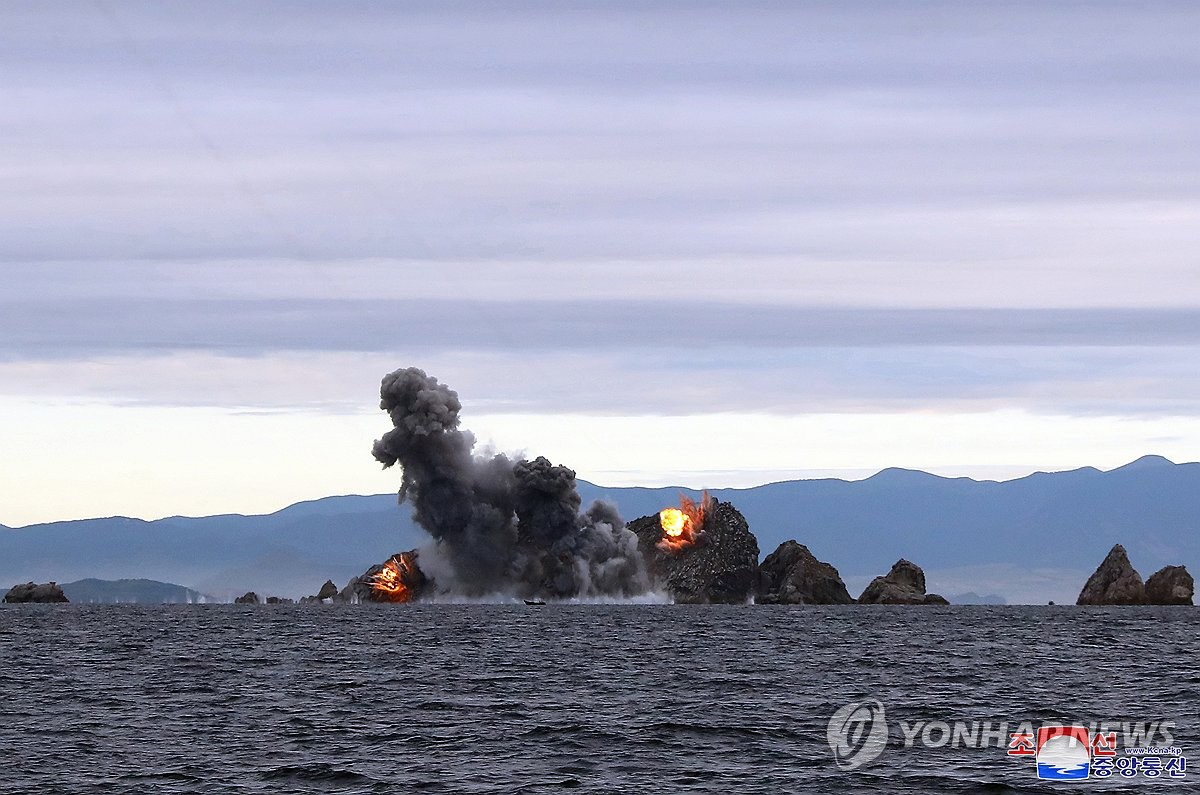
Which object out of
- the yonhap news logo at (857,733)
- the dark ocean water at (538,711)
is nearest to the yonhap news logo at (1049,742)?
the yonhap news logo at (857,733)

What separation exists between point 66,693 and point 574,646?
59.9 metres

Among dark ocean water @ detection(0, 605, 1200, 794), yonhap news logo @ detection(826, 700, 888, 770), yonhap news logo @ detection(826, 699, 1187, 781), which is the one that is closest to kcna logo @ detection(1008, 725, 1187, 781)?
yonhap news logo @ detection(826, 699, 1187, 781)

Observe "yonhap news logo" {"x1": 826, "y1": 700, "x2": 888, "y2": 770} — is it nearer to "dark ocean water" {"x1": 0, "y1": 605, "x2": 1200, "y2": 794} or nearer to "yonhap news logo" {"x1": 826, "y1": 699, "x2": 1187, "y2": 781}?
"yonhap news logo" {"x1": 826, "y1": 699, "x2": 1187, "y2": 781}

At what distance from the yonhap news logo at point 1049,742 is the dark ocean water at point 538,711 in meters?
0.90

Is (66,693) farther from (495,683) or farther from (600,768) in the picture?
(600,768)

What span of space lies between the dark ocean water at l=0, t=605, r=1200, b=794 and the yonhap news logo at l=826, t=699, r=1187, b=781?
90 cm

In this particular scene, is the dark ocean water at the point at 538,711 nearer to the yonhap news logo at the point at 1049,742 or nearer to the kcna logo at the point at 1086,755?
the yonhap news logo at the point at 1049,742

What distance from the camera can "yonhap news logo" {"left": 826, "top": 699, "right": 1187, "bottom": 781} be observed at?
60.8 meters

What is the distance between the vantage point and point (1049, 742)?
66938 millimetres

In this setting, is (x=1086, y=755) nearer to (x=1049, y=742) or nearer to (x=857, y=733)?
(x=1049, y=742)

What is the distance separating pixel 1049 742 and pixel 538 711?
84.4ft

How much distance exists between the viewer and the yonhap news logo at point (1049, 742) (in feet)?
199

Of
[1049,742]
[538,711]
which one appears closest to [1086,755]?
[1049,742]

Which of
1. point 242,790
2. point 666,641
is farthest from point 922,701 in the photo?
point 666,641
